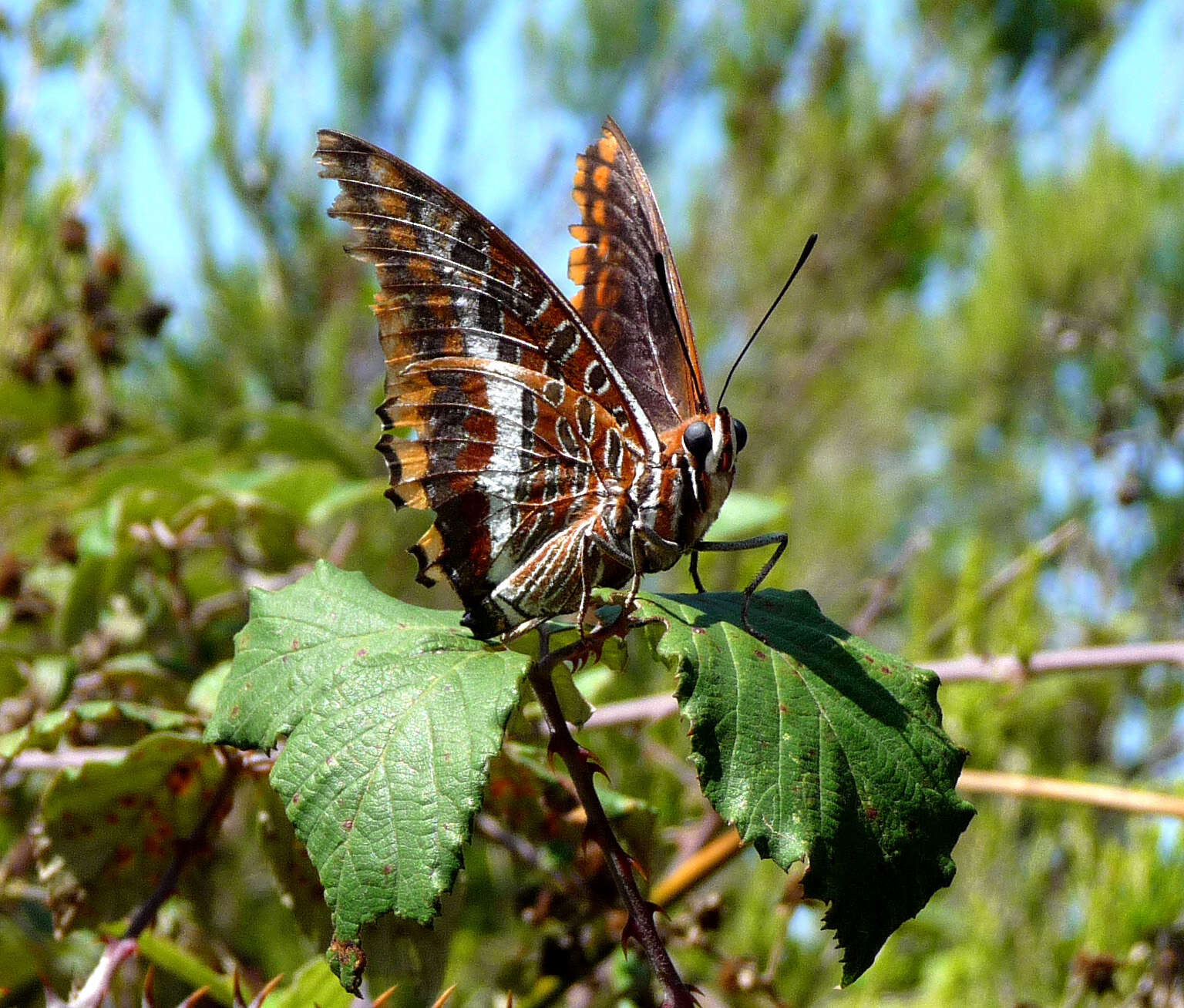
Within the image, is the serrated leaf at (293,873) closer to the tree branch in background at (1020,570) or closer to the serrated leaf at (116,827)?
the serrated leaf at (116,827)

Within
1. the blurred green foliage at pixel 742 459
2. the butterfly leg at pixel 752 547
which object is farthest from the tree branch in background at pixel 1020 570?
the butterfly leg at pixel 752 547

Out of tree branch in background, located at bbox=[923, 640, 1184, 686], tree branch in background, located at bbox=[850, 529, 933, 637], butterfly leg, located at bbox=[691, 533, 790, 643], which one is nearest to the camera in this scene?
butterfly leg, located at bbox=[691, 533, 790, 643]

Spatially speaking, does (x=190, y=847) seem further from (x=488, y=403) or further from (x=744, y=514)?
(x=744, y=514)

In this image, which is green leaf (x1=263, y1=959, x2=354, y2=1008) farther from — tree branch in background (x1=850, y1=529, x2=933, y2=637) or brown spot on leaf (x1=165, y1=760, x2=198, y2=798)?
tree branch in background (x1=850, y1=529, x2=933, y2=637)

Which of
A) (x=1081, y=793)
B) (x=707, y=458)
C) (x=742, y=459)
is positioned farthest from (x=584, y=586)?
(x=742, y=459)

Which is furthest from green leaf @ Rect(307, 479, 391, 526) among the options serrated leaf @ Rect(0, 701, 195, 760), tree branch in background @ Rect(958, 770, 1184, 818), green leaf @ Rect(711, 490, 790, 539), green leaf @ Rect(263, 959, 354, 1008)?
tree branch in background @ Rect(958, 770, 1184, 818)
